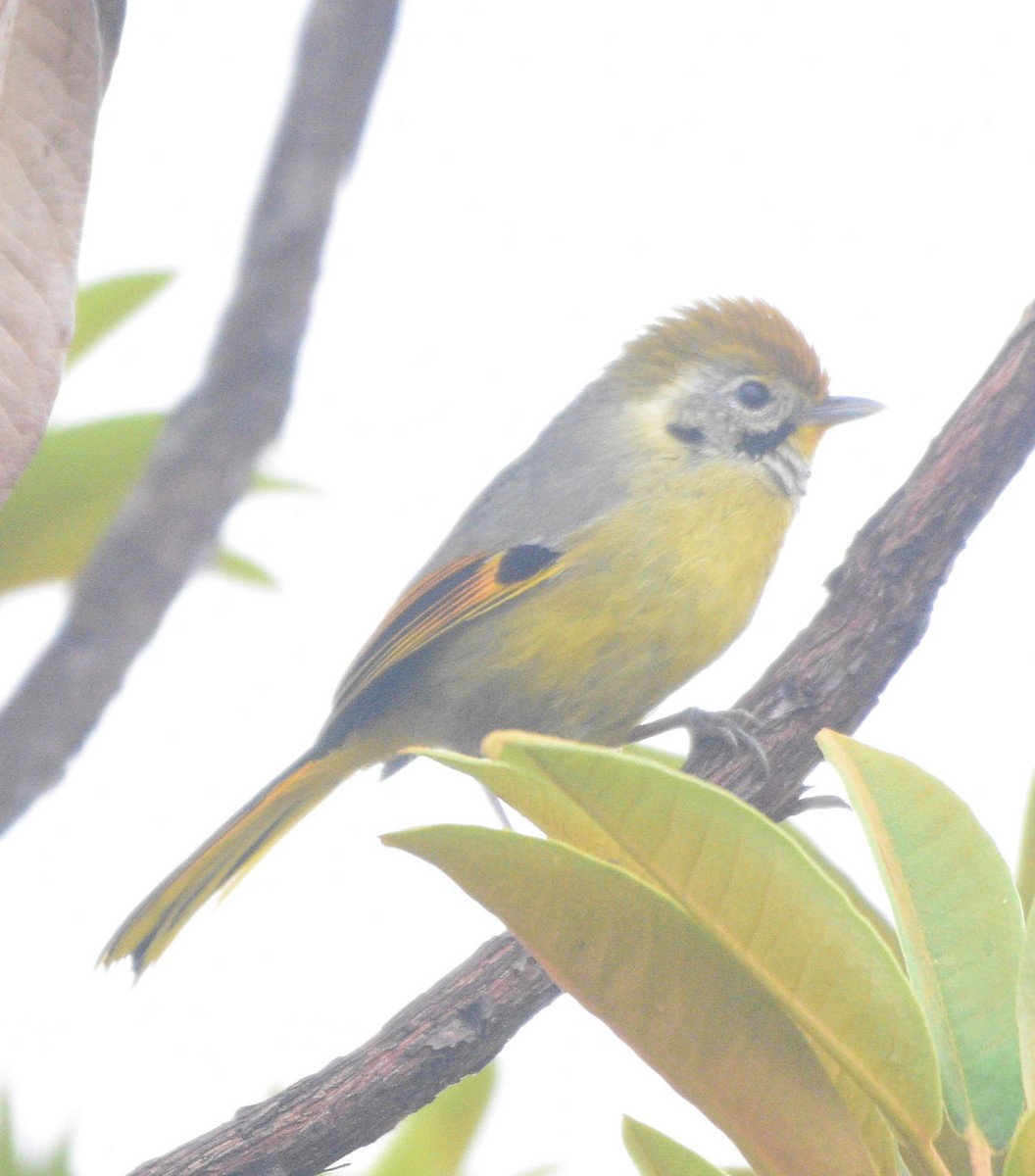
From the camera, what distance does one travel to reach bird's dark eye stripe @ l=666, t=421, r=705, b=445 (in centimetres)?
376

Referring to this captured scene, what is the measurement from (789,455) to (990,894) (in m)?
2.43

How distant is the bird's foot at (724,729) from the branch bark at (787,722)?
0.02 metres

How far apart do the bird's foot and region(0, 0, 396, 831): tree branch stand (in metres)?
0.98

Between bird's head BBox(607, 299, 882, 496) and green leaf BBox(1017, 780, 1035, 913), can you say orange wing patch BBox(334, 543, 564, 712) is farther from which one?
green leaf BBox(1017, 780, 1035, 913)

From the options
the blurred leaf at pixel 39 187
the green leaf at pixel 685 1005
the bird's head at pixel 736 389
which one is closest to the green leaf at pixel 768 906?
the green leaf at pixel 685 1005

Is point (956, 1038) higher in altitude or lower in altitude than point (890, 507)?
lower

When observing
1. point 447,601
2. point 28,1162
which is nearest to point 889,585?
point 447,601

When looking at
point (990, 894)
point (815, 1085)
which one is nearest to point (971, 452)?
point (990, 894)

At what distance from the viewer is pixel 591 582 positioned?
11.0 ft

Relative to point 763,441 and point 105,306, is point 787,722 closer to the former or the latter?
point 763,441

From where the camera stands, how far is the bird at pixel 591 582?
10.8 ft

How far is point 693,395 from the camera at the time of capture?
12.8 ft

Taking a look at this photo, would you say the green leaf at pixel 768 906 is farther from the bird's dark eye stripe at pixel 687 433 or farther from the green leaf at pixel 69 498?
the bird's dark eye stripe at pixel 687 433

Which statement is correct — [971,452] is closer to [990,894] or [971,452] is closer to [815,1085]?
[990,894]
